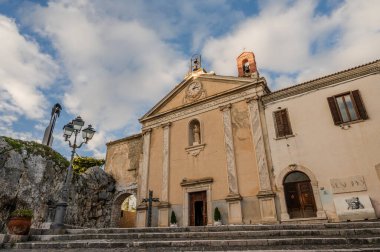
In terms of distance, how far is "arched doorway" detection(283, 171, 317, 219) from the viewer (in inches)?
429

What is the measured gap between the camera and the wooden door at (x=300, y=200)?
10868mm

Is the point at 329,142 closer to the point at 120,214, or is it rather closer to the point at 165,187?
the point at 165,187

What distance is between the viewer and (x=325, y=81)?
1220 centimetres

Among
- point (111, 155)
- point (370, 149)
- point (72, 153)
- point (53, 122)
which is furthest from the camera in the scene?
point (111, 155)

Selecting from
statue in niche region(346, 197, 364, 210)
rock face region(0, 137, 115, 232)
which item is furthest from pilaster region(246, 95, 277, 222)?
rock face region(0, 137, 115, 232)

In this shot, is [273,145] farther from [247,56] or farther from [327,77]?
[247,56]

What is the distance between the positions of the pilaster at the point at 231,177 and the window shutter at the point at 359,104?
19.9 feet

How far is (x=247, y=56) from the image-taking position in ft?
54.3

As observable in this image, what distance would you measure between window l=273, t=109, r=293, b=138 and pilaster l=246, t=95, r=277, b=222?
0.82 m

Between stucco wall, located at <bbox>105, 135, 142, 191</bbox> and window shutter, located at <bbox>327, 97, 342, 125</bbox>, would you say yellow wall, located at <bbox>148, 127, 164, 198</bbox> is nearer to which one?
stucco wall, located at <bbox>105, 135, 142, 191</bbox>

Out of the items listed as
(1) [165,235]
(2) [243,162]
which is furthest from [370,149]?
(1) [165,235]

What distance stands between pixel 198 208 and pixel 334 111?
853 cm

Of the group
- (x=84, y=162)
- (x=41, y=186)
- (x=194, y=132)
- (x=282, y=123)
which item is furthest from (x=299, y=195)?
(x=84, y=162)

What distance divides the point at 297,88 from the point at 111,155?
1428 centimetres
